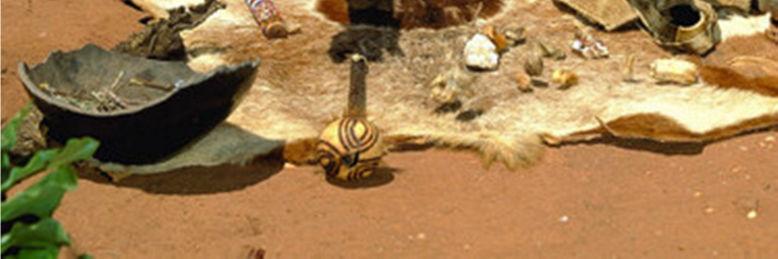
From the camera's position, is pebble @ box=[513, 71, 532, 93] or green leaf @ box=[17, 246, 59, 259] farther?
pebble @ box=[513, 71, 532, 93]

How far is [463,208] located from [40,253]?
9.89 ft

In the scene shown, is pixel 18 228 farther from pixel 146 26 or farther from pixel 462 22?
pixel 462 22

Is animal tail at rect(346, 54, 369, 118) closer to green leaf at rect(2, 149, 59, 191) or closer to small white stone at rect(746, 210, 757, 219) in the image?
small white stone at rect(746, 210, 757, 219)

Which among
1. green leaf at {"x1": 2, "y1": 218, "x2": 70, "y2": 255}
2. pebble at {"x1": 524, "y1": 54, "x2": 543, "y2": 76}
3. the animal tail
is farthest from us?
pebble at {"x1": 524, "y1": 54, "x2": 543, "y2": 76}

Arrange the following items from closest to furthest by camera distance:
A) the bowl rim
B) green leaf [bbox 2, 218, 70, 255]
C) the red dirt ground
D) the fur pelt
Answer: green leaf [bbox 2, 218, 70, 255], the red dirt ground, the bowl rim, the fur pelt

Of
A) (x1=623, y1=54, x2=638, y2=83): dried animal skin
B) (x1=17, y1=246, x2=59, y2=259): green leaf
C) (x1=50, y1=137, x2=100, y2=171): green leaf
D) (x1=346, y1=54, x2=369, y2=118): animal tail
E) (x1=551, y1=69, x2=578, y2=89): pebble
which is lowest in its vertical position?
(x1=623, y1=54, x2=638, y2=83): dried animal skin

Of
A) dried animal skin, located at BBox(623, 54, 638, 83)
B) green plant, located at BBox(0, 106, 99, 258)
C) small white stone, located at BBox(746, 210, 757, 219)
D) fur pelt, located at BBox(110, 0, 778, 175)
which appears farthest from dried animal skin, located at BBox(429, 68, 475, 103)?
green plant, located at BBox(0, 106, 99, 258)

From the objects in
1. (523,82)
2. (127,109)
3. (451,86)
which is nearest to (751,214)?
(523,82)

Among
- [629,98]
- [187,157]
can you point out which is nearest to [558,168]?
[629,98]

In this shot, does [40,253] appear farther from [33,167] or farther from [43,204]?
[33,167]

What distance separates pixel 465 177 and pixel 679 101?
1.72 meters

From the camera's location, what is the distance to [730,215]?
582cm

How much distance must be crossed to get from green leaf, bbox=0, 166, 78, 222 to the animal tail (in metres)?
3.55

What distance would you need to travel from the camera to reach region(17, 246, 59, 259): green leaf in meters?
3.20
